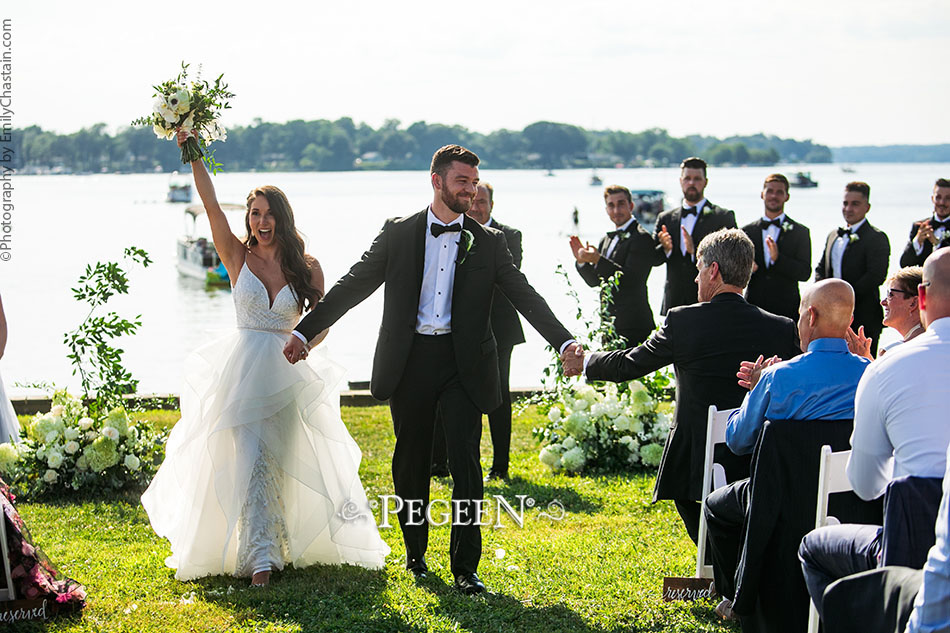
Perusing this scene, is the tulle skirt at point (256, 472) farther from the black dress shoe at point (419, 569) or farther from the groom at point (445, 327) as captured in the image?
the groom at point (445, 327)

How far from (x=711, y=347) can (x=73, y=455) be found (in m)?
4.70

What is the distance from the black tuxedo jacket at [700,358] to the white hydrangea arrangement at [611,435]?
9.51 ft

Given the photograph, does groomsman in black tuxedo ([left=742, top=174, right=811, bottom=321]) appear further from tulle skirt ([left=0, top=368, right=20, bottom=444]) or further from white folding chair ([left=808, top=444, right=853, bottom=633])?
tulle skirt ([left=0, top=368, right=20, bottom=444])

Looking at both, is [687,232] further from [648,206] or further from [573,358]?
[648,206]

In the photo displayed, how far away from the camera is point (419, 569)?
5633mm

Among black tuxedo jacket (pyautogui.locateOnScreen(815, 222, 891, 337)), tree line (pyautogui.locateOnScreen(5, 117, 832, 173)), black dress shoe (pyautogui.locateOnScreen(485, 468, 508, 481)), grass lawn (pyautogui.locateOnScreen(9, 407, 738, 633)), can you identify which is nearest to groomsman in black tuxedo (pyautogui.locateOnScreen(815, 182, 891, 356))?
black tuxedo jacket (pyautogui.locateOnScreen(815, 222, 891, 337))

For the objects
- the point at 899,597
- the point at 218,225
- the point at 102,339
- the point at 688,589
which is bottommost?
the point at 688,589

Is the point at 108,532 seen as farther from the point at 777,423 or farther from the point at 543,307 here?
the point at 777,423

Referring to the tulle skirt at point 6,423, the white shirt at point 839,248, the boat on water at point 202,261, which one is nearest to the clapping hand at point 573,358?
the tulle skirt at point 6,423

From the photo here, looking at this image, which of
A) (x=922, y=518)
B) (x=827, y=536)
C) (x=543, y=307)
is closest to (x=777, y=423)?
(x=827, y=536)

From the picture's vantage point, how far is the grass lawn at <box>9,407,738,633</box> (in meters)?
4.90

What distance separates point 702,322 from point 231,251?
2.57 metres

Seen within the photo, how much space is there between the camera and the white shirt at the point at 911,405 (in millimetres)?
3479

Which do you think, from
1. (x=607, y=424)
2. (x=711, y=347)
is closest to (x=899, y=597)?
(x=711, y=347)
